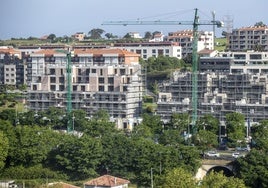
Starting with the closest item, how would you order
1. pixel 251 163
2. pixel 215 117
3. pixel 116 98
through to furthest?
pixel 251 163 → pixel 215 117 → pixel 116 98

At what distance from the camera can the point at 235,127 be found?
12.1 metres

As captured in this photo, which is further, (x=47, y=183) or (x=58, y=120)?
(x=58, y=120)

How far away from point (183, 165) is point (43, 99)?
593cm

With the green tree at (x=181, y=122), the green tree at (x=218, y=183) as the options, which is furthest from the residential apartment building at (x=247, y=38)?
the green tree at (x=218, y=183)

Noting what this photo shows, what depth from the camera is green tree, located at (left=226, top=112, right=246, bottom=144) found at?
1174 cm

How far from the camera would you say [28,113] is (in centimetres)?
1368

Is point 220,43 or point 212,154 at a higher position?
point 220,43

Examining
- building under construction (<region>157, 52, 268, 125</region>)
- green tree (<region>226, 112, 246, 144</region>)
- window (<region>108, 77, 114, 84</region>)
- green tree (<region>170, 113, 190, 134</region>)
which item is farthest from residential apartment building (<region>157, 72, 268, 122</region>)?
window (<region>108, 77, 114, 84</region>)

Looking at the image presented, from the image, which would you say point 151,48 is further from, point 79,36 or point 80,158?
point 80,158

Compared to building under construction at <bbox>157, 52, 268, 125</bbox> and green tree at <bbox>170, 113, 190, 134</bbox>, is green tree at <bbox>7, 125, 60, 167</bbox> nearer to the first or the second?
green tree at <bbox>170, 113, 190, 134</bbox>

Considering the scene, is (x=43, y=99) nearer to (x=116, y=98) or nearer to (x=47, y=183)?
(x=116, y=98)

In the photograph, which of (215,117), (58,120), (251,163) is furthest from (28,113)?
(251,163)

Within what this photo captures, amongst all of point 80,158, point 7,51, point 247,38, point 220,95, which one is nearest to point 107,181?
point 80,158

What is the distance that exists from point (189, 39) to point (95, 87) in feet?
22.8
